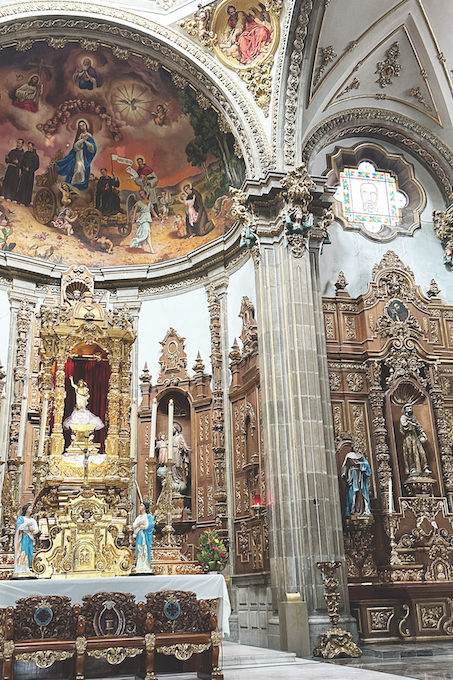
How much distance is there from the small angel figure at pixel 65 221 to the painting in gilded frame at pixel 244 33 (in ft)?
17.5

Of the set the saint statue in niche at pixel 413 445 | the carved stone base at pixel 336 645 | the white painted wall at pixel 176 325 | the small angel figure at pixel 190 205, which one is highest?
the small angel figure at pixel 190 205

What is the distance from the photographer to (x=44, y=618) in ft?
24.5

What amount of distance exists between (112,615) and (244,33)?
37.9ft

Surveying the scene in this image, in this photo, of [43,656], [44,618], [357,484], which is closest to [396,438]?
[357,484]

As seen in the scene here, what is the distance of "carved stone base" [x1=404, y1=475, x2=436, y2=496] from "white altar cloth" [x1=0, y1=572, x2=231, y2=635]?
560cm

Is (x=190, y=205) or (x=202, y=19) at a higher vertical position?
(x=202, y=19)

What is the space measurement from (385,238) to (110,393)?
22.7 ft

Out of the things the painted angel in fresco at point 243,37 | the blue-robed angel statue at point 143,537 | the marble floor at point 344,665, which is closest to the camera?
the marble floor at point 344,665

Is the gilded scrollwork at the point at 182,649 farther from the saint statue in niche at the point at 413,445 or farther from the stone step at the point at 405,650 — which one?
the saint statue in niche at the point at 413,445

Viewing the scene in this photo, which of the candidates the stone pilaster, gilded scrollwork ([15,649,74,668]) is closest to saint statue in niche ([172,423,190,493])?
the stone pilaster

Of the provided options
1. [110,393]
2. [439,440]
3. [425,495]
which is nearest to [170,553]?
[110,393]

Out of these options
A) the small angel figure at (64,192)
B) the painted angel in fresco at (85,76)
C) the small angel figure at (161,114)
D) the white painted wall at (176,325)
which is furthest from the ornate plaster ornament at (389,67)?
the small angel figure at (64,192)

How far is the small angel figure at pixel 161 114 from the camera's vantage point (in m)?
16.1

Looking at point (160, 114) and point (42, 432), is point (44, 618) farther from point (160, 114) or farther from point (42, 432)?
point (160, 114)
